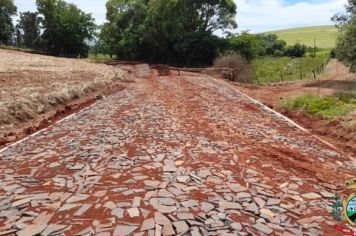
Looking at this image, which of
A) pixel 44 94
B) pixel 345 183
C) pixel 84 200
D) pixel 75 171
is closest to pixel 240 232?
pixel 84 200

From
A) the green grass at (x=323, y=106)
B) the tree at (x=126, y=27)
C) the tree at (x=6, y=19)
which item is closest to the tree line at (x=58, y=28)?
the tree at (x=6, y=19)

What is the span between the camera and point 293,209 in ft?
19.2

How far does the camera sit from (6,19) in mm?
68062

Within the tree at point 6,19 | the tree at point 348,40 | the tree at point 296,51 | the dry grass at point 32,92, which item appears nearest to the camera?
the dry grass at point 32,92

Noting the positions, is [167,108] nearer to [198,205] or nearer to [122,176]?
[122,176]

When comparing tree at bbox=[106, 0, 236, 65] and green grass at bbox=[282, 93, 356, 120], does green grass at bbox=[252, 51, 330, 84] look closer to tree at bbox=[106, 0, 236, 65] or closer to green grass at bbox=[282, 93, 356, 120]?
tree at bbox=[106, 0, 236, 65]

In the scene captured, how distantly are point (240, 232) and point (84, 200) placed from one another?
2.71m

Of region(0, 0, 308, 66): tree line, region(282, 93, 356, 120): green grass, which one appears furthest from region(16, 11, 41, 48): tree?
region(282, 93, 356, 120): green grass

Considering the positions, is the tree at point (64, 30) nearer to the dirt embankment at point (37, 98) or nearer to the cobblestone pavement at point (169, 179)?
the dirt embankment at point (37, 98)

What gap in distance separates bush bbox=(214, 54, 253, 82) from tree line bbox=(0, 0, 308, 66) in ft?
36.7

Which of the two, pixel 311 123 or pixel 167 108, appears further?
pixel 167 108

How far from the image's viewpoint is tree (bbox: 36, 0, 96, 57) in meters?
65.9

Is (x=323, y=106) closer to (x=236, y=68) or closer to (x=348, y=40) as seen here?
(x=348, y=40)

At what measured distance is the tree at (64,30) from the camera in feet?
216
